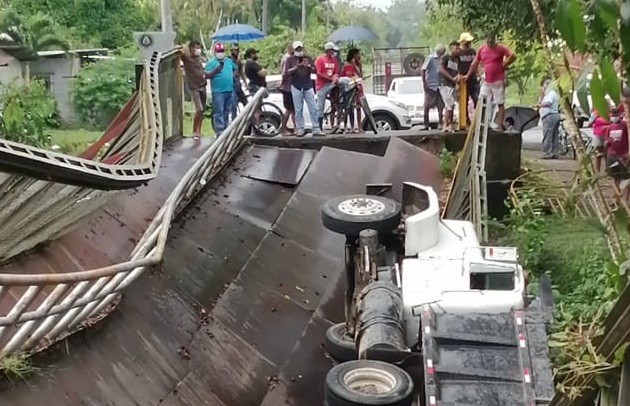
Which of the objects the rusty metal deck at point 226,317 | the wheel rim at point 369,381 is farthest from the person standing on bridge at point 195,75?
the wheel rim at point 369,381

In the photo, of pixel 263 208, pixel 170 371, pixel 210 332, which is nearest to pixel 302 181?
pixel 263 208

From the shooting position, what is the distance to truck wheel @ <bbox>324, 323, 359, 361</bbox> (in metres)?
8.35

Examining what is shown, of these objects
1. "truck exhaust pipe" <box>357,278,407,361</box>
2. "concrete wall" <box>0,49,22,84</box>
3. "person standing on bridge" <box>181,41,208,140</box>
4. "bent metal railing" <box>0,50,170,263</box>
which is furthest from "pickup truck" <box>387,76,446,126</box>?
"truck exhaust pipe" <box>357,278,407,361</box>

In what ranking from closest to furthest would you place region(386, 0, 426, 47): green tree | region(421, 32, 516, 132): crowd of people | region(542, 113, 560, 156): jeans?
region(421, 32, 516, 132): crowd of people < region(542, 113, 560, 156): jeans < region(386, 0, 426, 47): green tree

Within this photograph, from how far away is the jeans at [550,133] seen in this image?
19.1m

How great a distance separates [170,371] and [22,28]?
26286mm

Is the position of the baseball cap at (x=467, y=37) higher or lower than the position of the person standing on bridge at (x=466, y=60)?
higher

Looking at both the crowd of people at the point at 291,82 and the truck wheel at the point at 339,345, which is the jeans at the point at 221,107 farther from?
the truck wheel at the point at 339,345

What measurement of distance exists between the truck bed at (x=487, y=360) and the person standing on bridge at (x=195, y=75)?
31.0ft

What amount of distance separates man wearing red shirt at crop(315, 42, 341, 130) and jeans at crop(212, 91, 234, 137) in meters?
1.59

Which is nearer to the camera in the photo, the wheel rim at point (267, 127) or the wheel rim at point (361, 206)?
the wheel rim at point (361, 206)

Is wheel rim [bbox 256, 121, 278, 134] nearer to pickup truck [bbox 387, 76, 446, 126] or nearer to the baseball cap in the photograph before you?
the baseball cap

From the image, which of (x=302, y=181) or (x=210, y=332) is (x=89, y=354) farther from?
(x=302, y=181)

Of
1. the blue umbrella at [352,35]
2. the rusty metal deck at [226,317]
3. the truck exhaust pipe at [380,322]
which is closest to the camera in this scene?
the truck exhaust pipe at [380,322]
